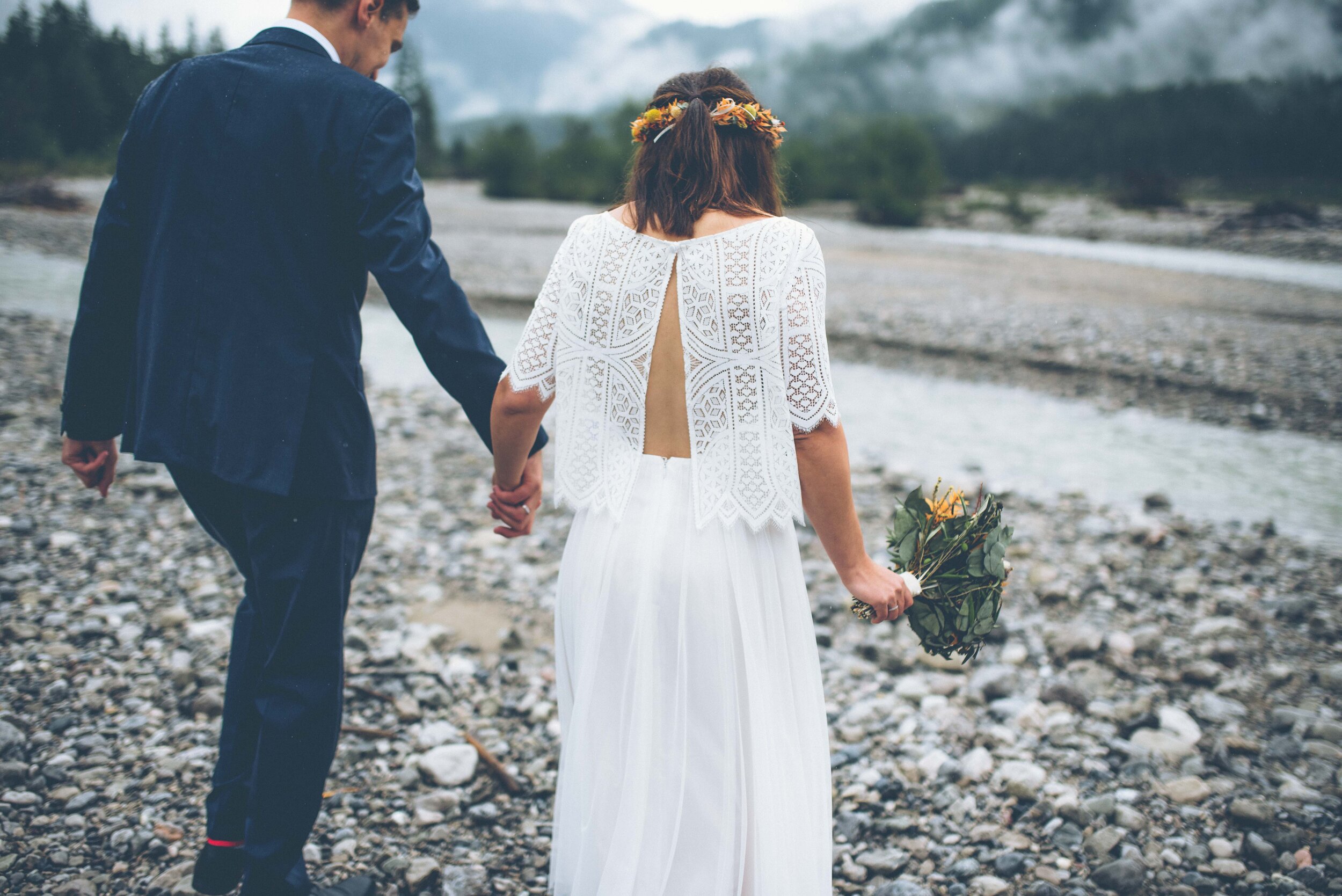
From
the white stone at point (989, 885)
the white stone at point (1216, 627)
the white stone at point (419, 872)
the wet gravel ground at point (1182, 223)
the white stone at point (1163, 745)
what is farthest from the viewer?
the wet gravel ground at point (1182, 223)

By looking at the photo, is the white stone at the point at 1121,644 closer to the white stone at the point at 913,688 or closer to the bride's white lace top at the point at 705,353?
the white stone at the point at 913,688

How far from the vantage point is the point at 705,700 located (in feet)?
7.09

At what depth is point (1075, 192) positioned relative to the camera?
235ft

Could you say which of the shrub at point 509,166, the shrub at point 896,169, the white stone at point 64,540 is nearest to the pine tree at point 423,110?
the shrub at point 509,166

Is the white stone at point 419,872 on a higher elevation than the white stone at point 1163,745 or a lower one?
lower

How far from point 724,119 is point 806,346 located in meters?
0.58

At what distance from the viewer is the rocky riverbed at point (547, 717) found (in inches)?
119

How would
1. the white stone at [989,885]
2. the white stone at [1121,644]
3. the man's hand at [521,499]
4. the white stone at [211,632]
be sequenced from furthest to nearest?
the white stone at [1121,644] → the white stone at [211,632] → the white stone at [989,885] → the man's hand at [521,499]

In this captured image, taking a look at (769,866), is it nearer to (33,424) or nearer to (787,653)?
(787,653)

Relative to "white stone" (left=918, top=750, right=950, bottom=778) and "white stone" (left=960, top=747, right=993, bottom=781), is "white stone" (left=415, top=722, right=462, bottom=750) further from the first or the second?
"white stone" (left=960, top=747, right=993, bottom=781)

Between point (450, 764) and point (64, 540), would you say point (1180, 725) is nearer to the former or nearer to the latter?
point (450, 764)

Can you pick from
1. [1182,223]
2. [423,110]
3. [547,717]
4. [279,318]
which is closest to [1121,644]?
[547,717]

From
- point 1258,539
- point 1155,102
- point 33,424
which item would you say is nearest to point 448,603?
point 33,424

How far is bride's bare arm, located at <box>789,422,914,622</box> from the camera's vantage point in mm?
2072
